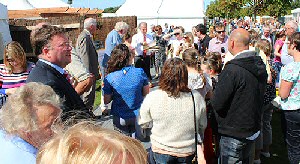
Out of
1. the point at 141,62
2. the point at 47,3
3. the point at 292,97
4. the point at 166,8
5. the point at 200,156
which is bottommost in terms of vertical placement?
the point at 200,156

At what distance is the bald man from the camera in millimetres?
3365

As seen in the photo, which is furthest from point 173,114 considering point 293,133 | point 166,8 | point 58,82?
point 166,8

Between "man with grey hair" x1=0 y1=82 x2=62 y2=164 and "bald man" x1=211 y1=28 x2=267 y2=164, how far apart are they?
1.87 metres

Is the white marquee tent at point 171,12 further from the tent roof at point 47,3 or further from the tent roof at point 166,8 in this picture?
the tent roof at point 47,3

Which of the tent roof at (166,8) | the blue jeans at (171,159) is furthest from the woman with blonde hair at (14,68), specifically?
the tent roof at (166,8)

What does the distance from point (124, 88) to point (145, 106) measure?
0.71 m

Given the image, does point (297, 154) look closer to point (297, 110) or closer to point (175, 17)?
point (297, 110)

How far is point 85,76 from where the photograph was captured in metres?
3.88

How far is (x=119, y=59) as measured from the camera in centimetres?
411

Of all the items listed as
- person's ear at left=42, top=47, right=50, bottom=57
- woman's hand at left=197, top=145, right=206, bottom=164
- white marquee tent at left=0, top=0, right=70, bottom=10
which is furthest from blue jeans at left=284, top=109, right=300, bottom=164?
white marquee tent at left=0, top=0, right=70, bottom=10

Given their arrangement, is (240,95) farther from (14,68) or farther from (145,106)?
(14,68)

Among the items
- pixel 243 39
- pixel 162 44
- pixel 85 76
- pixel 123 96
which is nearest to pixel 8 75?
pixel 85 76

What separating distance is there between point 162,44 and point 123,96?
8004 mm

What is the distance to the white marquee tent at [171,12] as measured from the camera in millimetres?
21406
